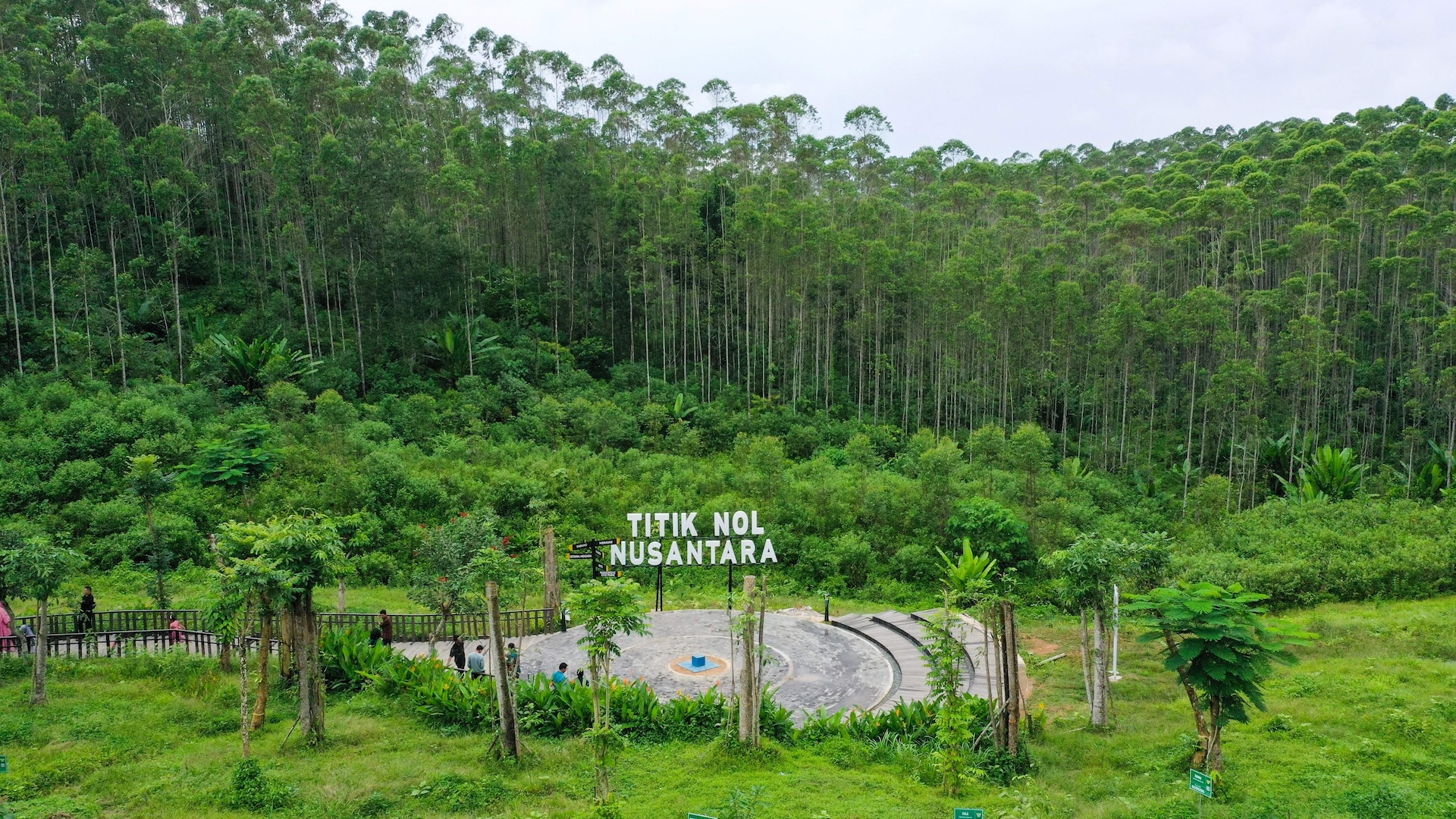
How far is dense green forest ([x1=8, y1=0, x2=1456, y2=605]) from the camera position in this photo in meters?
23.6

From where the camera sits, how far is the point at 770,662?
1452 cm

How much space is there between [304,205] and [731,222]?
1895 cm

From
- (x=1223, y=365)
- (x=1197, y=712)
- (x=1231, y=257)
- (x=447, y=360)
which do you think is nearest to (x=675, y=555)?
(x=1197, y=712)

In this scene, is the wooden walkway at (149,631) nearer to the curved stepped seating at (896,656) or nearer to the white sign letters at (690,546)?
the white sign letters at (690,546)

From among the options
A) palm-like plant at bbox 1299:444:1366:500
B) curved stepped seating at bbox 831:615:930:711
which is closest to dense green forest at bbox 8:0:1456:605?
palm-like plant at bbox 1299:444:1366:500

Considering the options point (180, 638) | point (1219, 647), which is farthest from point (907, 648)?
point (180, 638)

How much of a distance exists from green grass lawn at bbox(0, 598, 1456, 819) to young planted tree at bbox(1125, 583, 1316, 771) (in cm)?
79

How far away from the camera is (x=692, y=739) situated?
12398mm

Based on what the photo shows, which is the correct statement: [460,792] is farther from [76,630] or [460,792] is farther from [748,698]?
[76,630]

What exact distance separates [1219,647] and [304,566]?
11949 mm

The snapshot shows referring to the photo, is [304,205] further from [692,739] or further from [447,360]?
[692,739]

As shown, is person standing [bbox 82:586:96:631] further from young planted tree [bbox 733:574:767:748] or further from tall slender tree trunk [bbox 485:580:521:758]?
young planted tree [bbox 733:574:767:748]

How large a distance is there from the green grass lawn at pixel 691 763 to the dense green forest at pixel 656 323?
7.39 meters

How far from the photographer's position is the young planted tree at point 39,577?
12.0m
